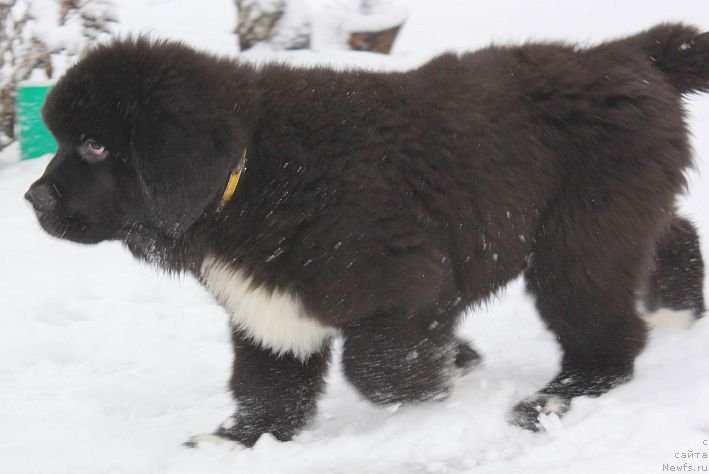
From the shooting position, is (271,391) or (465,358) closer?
(271,391)

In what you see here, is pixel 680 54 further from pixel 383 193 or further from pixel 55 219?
pixel 55 219

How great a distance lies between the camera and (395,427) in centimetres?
324

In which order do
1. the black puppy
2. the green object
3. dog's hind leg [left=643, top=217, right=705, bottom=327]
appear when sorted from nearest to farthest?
the black puppy, dog's hind leg [left=643, top=217, right=705, bottom=327], the green object

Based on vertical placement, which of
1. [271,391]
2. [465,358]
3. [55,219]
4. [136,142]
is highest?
[136,142]

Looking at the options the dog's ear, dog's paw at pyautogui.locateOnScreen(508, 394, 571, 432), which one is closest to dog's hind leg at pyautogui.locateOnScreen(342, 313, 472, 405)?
dog's paw at pyautogui.locateOnScreen(508, 394, 571, 432)

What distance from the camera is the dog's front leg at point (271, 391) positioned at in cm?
355

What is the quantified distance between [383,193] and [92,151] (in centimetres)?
108

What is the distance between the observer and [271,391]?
358cm

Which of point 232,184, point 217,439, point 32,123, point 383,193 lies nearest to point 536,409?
point 383,193

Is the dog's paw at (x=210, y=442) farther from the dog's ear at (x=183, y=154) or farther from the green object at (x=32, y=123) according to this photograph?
the green object at (x=32, y=123)

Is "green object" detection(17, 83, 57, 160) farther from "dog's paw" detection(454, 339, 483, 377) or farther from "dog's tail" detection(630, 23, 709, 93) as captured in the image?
"dog's tail" detection(630, 23, 709, 93)

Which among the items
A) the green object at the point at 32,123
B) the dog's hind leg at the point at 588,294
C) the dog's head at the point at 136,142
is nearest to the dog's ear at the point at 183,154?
the dog's head at the point at 136,142

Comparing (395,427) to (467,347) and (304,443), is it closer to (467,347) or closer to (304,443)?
(304,443)

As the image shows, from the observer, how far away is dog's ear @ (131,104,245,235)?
296 cm
